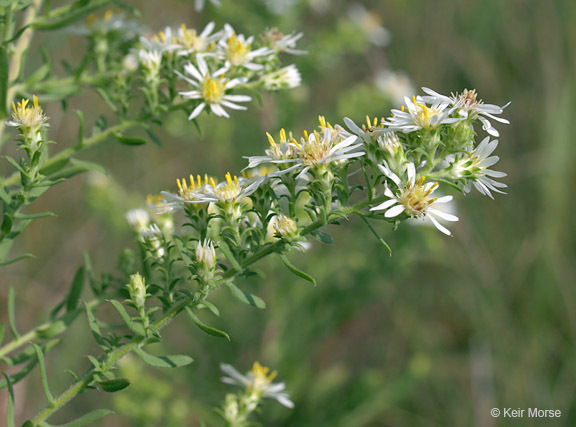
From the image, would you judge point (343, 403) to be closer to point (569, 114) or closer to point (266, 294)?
point (266, 294)

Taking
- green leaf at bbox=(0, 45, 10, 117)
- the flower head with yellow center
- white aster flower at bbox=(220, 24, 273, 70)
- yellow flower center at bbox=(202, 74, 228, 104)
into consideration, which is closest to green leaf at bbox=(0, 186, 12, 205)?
the flower head with yellow center

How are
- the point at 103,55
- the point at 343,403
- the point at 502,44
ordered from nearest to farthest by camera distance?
the point at 103,55, the point at 343,403, the point at 502,44

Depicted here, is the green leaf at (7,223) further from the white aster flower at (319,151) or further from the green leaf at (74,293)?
the white aster flower at (319,151)

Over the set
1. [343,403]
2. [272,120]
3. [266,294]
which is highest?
[272,120]

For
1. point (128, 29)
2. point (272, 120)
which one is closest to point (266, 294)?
point (272, 120)

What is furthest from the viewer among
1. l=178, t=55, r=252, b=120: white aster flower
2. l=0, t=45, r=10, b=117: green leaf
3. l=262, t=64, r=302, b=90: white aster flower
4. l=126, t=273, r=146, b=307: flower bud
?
l=262, t=64, r=302, b=90: white aster flower

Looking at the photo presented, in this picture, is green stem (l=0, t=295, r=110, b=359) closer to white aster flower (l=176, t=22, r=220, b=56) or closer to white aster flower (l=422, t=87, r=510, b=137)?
white aster flower (l=176, t=22, r=220, b=56)

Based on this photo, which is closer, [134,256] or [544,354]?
[134,256]
